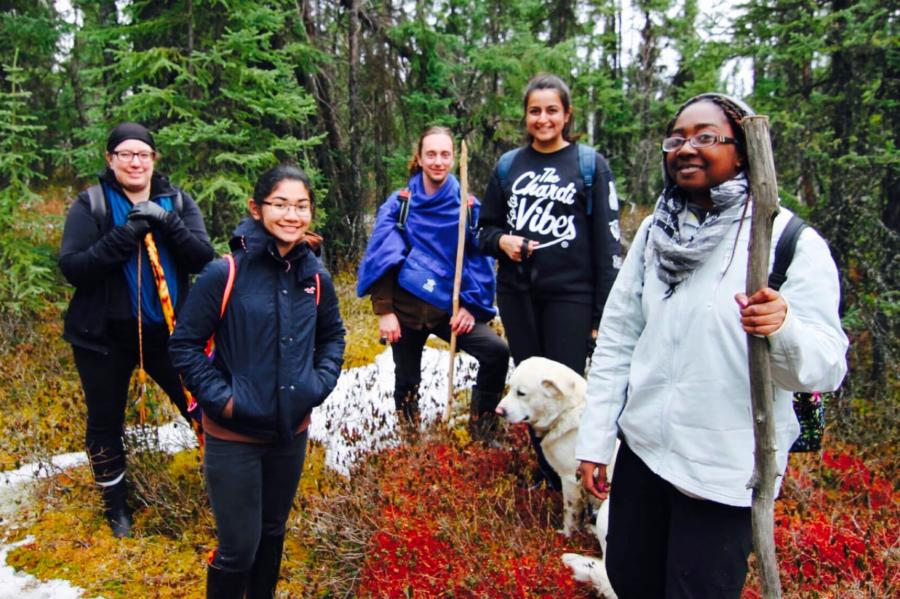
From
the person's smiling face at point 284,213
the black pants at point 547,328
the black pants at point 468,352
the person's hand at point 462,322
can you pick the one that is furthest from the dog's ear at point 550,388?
the person's smiling face at point 284,213

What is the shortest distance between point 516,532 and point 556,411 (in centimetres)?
78

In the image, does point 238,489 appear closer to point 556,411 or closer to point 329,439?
point 556,411

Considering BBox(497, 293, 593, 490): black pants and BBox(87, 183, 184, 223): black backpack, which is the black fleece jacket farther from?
BBox(497, 293, 593, 490): black pants

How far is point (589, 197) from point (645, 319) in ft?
5.57

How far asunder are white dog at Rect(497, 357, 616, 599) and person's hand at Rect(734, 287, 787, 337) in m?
2.18

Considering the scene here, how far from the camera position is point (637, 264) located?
2469 millimetres

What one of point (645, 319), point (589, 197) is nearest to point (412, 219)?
point (589, 197)

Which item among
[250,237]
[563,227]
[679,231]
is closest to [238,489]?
[250,237]

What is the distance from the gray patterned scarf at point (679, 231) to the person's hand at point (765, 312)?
374 mm

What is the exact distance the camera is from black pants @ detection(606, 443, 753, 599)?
6.78ft

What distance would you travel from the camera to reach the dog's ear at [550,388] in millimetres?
3846

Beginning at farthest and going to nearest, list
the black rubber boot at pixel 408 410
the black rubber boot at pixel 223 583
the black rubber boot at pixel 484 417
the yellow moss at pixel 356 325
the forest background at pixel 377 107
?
the yellow moss at pixel 356 325 → the forest background at pixel 377 107 → the black rubber boot at pixel 484 417 → the black rubber boot at pixel 408 410 → the black rubber boot at pixel 223 583

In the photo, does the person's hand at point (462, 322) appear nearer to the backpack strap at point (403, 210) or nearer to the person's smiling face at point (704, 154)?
the backpack strap at point (403, 210)

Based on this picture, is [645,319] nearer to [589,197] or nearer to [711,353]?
[711,353]
